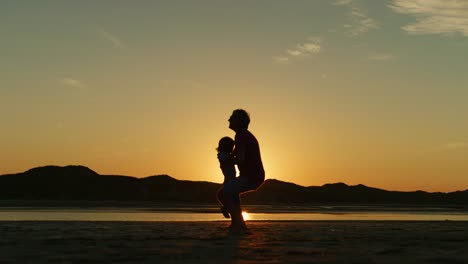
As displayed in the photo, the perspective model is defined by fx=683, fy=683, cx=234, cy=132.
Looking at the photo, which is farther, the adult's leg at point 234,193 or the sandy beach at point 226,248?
the adult's leg at point 234,193

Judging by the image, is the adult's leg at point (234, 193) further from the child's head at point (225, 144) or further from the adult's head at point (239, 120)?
the adult's head at point (239, 120)

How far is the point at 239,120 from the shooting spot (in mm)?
13211

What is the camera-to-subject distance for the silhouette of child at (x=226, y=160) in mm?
13180

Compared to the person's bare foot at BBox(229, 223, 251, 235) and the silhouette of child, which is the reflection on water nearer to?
the silhouette of child

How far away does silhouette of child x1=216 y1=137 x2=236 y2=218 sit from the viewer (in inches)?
519

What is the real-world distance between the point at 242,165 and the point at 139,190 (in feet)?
438

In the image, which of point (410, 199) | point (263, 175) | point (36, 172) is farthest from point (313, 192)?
point (263, 175)

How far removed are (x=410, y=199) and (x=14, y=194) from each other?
302ft

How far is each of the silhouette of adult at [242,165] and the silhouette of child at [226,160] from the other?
0.47 feet

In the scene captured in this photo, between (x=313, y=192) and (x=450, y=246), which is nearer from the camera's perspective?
(x=450, y=246)

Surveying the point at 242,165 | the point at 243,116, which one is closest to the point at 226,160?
the point at 242,165

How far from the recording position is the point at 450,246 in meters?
9.39

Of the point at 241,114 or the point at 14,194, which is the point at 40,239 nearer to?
the point at 241,114

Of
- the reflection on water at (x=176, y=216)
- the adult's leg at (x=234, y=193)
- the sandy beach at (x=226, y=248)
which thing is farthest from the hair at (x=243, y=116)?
the reflection on water at (x=176, y=216)
